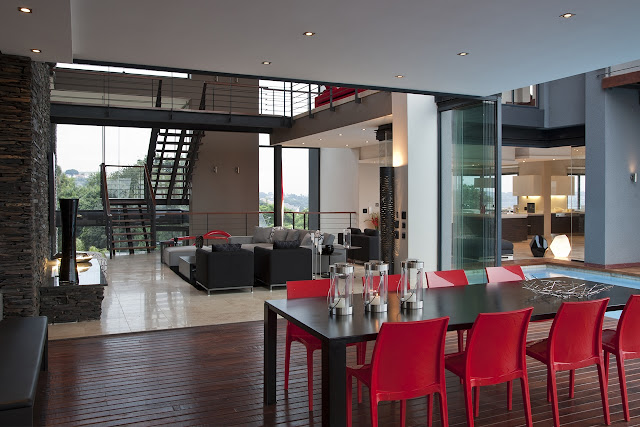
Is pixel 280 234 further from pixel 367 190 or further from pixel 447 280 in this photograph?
pixel 447 280

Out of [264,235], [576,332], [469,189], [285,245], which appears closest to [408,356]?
[576,332]

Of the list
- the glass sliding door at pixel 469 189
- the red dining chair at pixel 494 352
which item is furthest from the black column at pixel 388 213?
the red dining chair at pixel 494 352

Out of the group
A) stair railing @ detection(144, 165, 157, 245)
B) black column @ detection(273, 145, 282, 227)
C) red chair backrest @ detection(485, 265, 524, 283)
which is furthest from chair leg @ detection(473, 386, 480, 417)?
stair railing @ detection(144, 165, 157, 245)

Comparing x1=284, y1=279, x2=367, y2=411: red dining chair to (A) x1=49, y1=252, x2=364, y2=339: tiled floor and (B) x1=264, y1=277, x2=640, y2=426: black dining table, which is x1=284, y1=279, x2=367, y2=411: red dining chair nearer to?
(B) x1=264, y1=277, x2=640, y2=426: black dining table

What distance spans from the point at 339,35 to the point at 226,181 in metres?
10.7

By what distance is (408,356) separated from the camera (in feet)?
9.66

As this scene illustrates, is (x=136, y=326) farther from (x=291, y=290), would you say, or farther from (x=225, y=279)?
(x=291, y=290)

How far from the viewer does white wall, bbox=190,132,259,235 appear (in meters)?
14.6

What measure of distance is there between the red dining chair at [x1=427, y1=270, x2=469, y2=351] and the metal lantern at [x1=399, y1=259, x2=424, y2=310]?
1051mm

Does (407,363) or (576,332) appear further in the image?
(576,332)

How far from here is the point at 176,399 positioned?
12.7 feet

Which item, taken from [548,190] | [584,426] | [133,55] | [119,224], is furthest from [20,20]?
[548,190]

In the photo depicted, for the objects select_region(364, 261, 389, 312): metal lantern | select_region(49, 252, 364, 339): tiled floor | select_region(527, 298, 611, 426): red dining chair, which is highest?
select_region(364, 261, 389, 312): metal lantern

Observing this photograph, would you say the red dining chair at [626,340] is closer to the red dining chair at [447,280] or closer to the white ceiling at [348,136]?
the red dining chair at [447,280]
